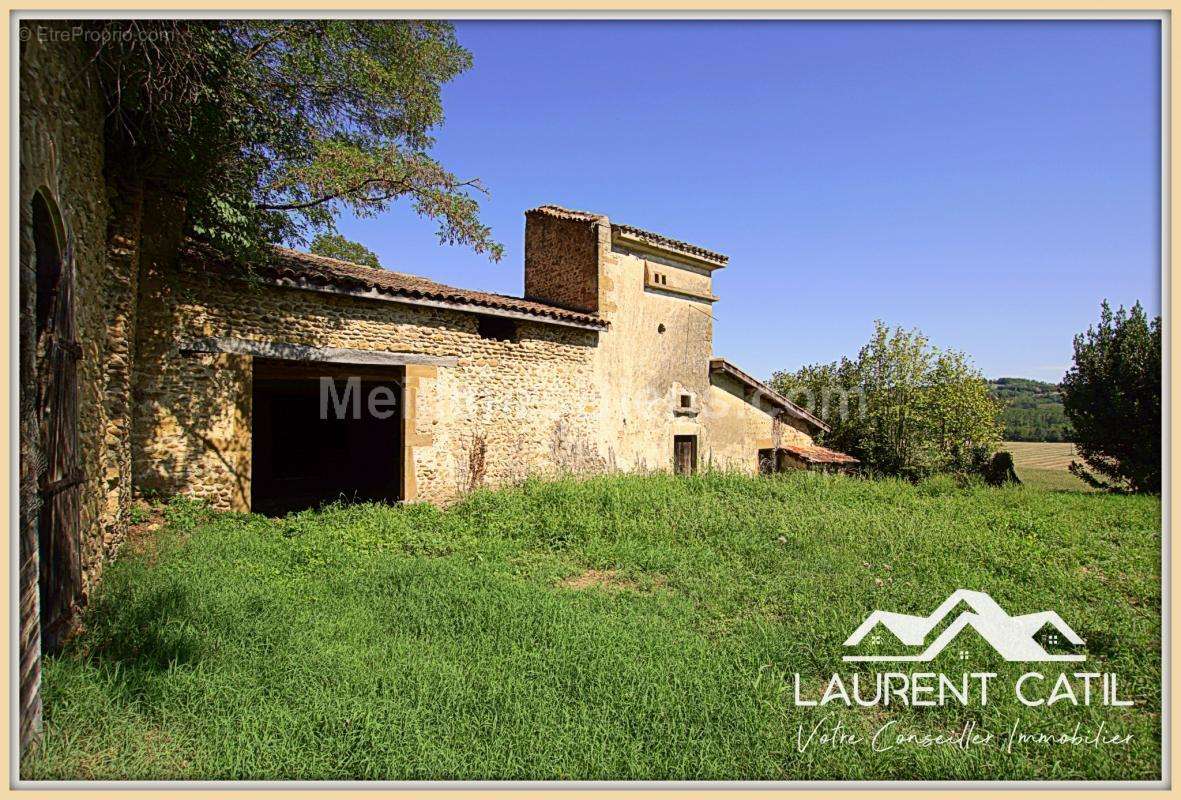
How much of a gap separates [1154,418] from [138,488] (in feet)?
73.1

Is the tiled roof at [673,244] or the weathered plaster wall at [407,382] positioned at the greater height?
the tiled roof at [673,244]

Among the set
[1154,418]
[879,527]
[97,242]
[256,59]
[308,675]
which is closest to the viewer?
[308,675]

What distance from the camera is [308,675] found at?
329cm

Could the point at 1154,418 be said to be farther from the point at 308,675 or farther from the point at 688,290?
the point at 308,675

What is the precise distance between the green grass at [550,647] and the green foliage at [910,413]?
11333mm

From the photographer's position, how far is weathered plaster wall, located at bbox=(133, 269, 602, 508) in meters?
6.52

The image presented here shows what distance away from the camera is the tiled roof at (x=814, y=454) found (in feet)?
49.5

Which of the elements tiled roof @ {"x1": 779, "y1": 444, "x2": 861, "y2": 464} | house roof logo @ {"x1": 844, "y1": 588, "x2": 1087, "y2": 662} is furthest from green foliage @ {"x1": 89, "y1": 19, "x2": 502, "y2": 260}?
tiled roof @ {"x1": 779, "y1": 444, "x2": 861, "y2": 464}

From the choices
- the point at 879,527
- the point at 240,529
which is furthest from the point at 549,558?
the point at 879,527

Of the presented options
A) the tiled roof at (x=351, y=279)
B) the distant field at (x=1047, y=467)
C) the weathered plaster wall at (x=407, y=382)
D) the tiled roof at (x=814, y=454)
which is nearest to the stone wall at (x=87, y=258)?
the weathered plaster wall at (x=407, y=382)

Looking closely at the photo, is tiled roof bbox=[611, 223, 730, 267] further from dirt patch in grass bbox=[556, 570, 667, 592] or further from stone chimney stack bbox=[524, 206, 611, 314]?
dirt patch in grass bbox=[556, 570, 667, 592]

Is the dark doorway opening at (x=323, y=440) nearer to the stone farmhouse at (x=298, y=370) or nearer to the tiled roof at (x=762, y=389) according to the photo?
the stone farmhouse at (x=298, y=370)

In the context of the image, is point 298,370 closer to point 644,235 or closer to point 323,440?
point 323,440

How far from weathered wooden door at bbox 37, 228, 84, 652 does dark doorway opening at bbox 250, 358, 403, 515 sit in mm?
6029
